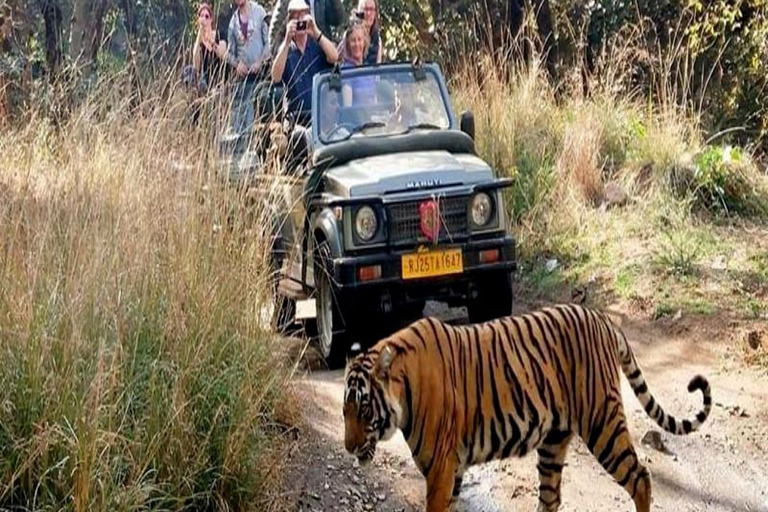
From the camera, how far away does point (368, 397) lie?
13.2 feet

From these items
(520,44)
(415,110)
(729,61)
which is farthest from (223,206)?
(729,61)

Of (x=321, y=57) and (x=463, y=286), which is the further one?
(x=321, y=57)

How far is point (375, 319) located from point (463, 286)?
651mm

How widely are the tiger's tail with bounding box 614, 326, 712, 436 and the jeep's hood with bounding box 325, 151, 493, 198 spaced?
232 cm

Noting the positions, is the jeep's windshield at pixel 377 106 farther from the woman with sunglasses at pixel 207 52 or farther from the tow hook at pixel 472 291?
the tow hook at pixel 472 291

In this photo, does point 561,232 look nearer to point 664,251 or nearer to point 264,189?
point 664,251

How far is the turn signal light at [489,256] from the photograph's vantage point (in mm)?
6801

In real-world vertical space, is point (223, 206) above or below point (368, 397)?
above

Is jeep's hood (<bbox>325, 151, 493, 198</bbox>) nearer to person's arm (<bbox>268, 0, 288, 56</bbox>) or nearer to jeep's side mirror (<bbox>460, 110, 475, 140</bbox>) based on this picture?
jeep's side mirror (<bbox>460, 110, 475, 140</bbox>)

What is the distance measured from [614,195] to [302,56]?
3.29m

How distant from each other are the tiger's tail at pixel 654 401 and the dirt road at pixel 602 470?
0.46 meters

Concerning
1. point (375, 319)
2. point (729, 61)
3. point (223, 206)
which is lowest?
point (375, 319)

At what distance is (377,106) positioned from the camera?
750 centimetres

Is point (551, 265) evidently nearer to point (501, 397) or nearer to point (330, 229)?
point (330, 229)
